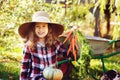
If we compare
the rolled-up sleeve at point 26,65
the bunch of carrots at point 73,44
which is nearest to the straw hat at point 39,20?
the bunch of carrots at point 73,44

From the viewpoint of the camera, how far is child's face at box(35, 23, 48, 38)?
12.9ft

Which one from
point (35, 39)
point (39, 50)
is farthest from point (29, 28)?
point (39, 50)

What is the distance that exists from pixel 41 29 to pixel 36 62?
332 mm

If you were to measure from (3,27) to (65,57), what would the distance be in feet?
10.8

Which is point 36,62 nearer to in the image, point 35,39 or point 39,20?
point 35,39

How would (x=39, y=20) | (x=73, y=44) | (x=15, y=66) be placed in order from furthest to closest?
(x=15, y=66)
(x=73, y=44)
(x=39, y=20)

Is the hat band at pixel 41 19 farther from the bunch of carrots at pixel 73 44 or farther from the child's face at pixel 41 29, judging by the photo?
the bunch of carrots at pixel 73 44

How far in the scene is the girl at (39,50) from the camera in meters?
3.94

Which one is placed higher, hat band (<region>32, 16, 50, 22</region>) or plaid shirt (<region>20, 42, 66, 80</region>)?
hat band (<region>32, 16, 50, 22</region>)

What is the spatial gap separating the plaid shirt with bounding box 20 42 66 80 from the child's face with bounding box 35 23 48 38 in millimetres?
116

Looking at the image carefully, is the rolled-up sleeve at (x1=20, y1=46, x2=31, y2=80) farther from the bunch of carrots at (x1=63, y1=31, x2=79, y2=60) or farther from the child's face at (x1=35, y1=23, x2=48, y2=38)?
the bunch of carrots at (x1=63, y1=31, x2=79, y2=60)

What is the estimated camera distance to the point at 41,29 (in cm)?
397

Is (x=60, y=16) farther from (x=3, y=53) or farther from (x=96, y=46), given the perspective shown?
(x=96, y=46)

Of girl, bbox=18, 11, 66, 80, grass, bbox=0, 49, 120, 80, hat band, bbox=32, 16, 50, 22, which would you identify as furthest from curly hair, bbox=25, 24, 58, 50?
grass, bbox=0, 49, 120, 80
